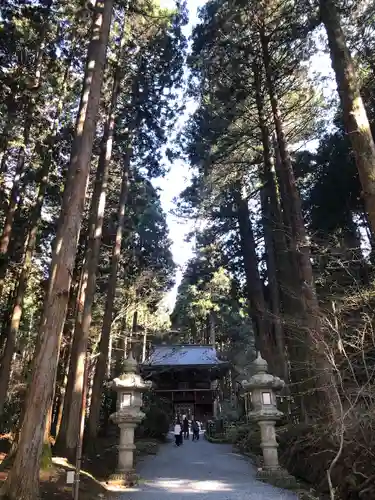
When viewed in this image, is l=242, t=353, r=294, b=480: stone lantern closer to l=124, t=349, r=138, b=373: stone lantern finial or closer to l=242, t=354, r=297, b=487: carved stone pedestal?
l=242, t=354, r=297, b=487: carved stone pedestal

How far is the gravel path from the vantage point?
6730 millimetres

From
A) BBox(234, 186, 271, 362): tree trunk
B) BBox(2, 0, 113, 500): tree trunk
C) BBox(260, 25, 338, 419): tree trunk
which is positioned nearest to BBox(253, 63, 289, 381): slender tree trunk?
BBox(234, 186, 271, 362): tree trunk

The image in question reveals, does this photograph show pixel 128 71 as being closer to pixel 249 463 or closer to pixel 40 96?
pixel 40 96

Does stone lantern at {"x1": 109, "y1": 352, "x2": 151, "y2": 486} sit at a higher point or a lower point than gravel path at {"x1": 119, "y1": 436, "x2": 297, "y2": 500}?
higher

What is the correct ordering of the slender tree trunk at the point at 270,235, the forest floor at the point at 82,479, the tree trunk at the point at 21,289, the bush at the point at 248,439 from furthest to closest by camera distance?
the slender tree trunk at the point at 270,235, the bush at the point at 248,439, the tree trunk at the point at 21,289, the forest floor at the point at 82,479

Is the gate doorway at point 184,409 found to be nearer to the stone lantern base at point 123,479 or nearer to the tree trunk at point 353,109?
the stone lantern base at point 123,479

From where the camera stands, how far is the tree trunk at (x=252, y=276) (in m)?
14.2

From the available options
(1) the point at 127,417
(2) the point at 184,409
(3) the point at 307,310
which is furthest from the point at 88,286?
(2) the point at 184,409

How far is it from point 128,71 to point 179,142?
3275 millimetres

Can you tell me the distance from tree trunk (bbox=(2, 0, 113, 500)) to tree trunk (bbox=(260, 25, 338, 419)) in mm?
3988

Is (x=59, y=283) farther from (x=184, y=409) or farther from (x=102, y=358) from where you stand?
(x=184, y=409)

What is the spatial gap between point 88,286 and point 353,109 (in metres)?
7.16

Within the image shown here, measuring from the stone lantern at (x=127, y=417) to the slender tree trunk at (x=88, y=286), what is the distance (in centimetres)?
86

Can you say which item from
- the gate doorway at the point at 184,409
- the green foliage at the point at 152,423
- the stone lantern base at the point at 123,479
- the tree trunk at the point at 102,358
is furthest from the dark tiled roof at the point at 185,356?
the stone lantern base at the point at 123,479
